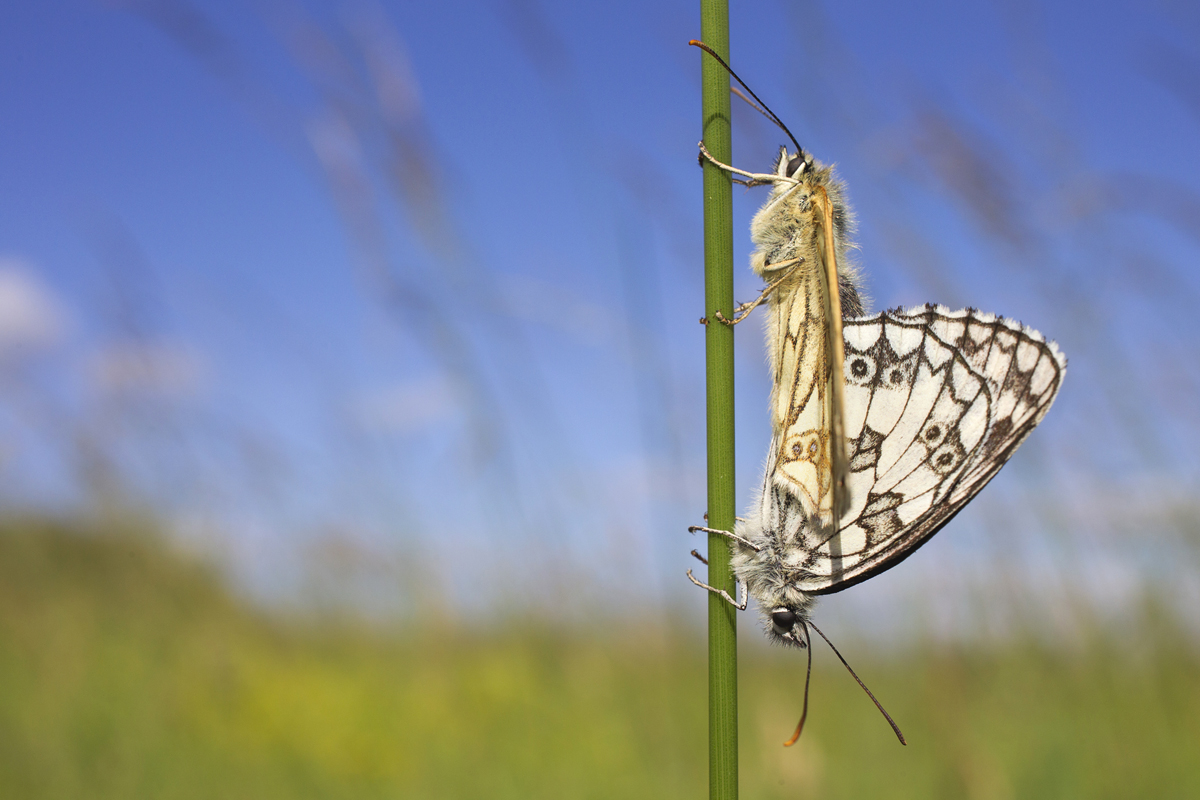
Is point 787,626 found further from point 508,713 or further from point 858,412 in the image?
point 508,713

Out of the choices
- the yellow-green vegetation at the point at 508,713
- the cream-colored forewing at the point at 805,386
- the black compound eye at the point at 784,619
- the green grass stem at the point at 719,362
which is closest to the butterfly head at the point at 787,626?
the black compound eye at the point at 784,619

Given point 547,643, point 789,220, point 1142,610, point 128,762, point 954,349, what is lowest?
point 128,762

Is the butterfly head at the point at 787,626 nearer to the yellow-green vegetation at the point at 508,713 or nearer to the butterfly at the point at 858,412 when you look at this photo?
the butterfly at the point at 858,412

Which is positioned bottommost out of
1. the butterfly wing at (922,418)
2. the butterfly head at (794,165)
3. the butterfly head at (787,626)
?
the butterfly head at (787,626)

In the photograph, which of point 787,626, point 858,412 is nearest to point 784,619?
point 787,626

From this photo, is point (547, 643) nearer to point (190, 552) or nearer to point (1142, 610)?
point (190, 552)

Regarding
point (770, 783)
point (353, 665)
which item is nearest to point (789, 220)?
point (770, 783)
